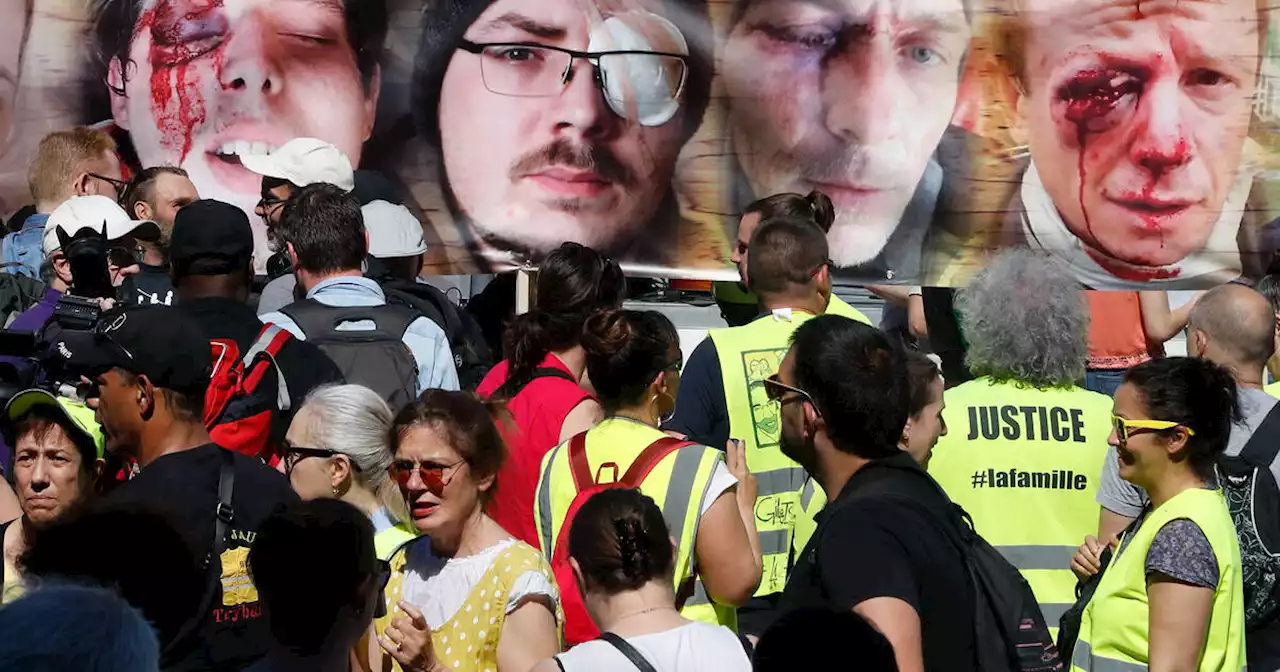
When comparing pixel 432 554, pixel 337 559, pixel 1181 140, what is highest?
pixel 1181 140

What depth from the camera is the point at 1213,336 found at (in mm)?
5055

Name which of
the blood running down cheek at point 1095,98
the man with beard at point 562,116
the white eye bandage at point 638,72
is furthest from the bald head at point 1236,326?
the white eye bandage at point 638,72

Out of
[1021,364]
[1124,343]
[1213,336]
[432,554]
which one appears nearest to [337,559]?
[432,554]

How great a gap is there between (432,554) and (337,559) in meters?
0.89

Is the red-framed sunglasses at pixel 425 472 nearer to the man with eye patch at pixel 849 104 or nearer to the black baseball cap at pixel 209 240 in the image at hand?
the black baseball cap at pixel 209 240

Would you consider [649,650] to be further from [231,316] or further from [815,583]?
[231,316]

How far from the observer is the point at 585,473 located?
4105 millimetres

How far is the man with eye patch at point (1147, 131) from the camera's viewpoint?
249 inches

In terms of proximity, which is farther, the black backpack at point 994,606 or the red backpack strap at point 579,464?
the red backpack strap at point 579,464

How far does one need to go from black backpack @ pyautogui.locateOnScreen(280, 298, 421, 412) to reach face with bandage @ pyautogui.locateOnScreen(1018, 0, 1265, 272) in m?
2.74

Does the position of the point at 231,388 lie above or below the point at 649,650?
above

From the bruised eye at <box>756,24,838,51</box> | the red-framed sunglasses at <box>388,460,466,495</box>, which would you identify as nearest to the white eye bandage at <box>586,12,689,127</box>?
the bruised eye at <box>756,24,838,51</box>

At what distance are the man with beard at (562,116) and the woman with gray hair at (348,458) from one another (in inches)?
79.4

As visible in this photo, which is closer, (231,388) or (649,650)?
(649,650)
